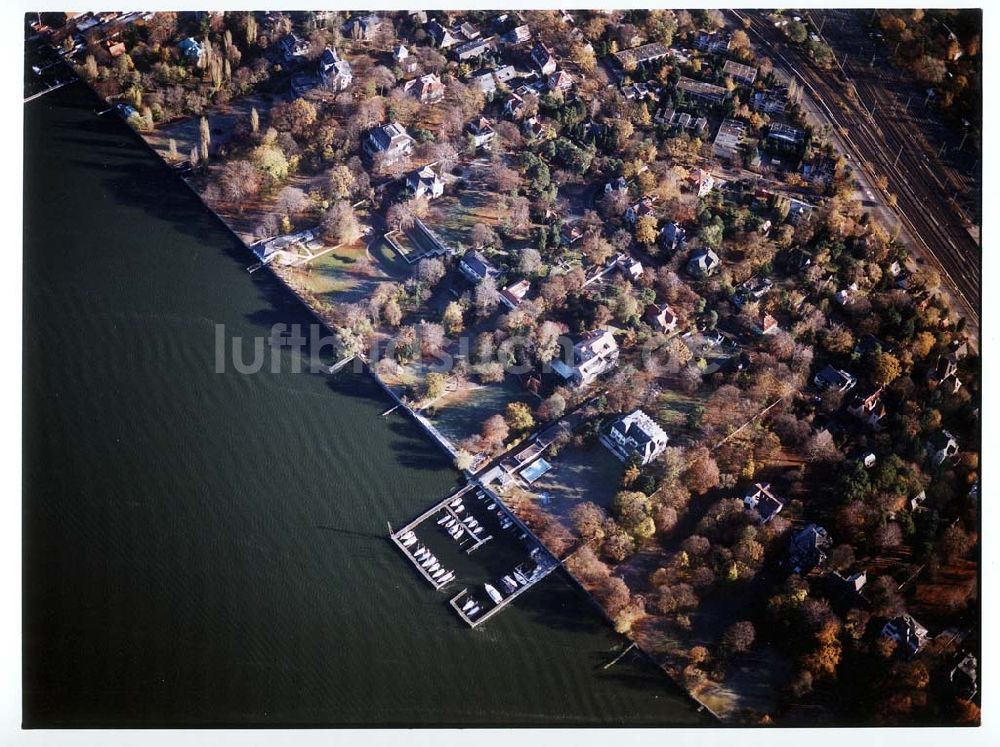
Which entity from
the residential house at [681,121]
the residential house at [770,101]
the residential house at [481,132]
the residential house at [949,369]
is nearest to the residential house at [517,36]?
the residential house at [481,132]

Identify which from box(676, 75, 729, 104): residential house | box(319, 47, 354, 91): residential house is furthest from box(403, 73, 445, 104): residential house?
box(676, 75, 729, 104): residential house

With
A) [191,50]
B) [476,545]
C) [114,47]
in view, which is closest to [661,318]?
[476,545]

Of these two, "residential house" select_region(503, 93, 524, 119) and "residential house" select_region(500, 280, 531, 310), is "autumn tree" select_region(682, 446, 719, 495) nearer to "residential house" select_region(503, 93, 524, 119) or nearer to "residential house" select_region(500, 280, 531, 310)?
"residential house" select_region(500, 280, 531, 310)

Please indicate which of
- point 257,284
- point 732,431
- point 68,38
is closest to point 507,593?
point 732,431

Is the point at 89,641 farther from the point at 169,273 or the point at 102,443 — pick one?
the point at 169,273

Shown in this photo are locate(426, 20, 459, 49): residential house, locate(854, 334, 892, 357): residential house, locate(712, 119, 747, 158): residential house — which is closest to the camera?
locate(854, 334, 892, 357): residential house

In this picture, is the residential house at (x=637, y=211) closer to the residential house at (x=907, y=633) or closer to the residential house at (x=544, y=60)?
the residential house at (x=544, y=60)
